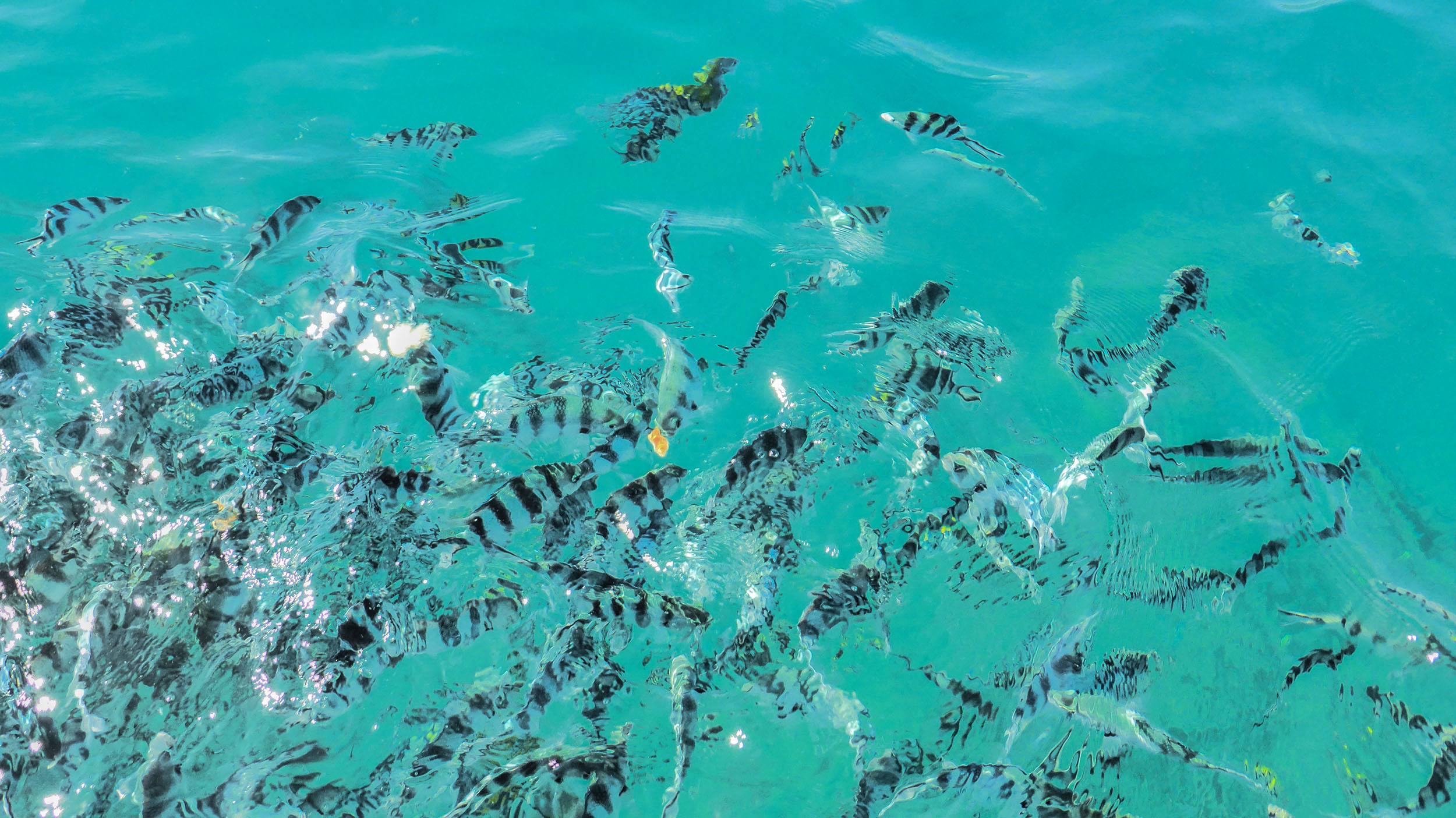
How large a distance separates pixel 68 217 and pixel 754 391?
4.39 meters

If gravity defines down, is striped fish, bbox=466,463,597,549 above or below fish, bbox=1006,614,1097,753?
above

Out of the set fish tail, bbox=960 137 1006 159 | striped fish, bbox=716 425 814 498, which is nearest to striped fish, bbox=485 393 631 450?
striped fish, bbox=716 425 814 498

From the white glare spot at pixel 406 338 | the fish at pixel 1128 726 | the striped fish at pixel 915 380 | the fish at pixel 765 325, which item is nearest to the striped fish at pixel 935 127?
the fish at pixel 765 325

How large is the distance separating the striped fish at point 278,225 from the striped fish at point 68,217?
3.32 ft

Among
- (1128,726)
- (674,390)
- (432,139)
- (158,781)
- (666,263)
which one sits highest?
(432,139)

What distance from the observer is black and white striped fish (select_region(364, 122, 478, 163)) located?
5.60 meters

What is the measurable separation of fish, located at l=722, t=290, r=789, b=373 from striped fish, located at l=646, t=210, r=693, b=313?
0.49 m

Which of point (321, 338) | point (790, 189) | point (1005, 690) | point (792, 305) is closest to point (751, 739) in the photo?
point (1005, 690)

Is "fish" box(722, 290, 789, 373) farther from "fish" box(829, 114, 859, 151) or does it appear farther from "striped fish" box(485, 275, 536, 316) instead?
"fish" box(829, 114, 859, 151)

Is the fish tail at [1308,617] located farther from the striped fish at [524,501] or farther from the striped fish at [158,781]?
the striped fish at [158,781]

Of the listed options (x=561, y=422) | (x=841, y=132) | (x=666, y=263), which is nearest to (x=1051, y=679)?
(x=561, y=422)

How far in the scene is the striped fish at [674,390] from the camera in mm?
4031

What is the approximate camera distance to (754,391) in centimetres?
425

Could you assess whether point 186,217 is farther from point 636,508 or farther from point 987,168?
point 987,168
